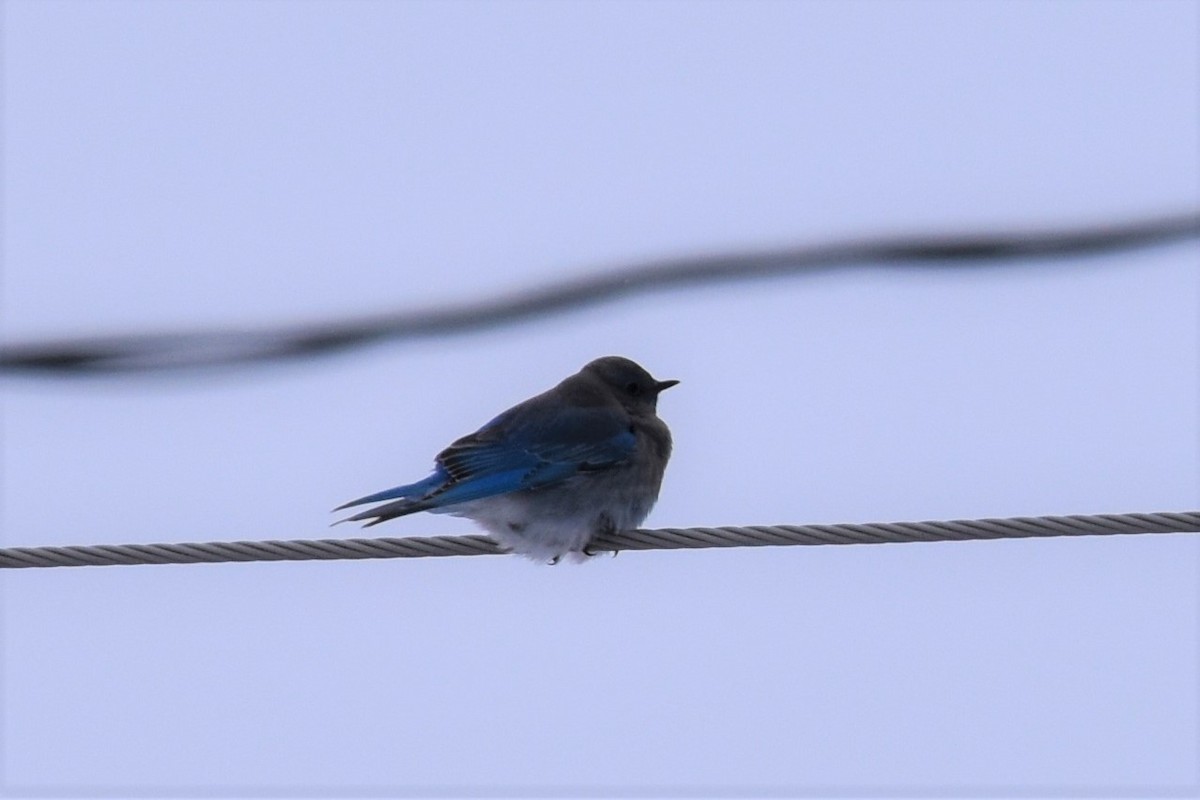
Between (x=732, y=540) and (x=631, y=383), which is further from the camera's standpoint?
(x=631, y=383)

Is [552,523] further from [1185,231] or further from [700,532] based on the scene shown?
[1185,231]

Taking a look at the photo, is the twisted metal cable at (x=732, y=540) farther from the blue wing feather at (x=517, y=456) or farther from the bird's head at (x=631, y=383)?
the bird's head at (x=631, y=383)

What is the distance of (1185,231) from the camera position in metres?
5.44

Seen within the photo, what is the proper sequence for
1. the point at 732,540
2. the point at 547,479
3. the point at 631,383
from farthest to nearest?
the point at 631,383, the point at 547,479, the point at 732,540

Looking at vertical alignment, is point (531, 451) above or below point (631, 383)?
below

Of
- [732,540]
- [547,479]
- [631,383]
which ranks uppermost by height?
[631,383]

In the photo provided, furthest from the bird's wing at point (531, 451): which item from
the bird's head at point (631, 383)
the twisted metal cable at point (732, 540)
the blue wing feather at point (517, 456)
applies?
the twisted metal cable at point (732, 540)

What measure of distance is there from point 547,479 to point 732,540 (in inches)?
79.9

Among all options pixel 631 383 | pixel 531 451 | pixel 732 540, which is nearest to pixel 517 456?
pixel 531 451

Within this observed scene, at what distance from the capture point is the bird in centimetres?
744

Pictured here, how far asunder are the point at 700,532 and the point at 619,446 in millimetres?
2138

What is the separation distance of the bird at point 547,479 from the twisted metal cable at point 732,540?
124cm

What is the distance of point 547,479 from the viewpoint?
7.68 m

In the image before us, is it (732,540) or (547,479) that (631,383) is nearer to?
(547,479)
